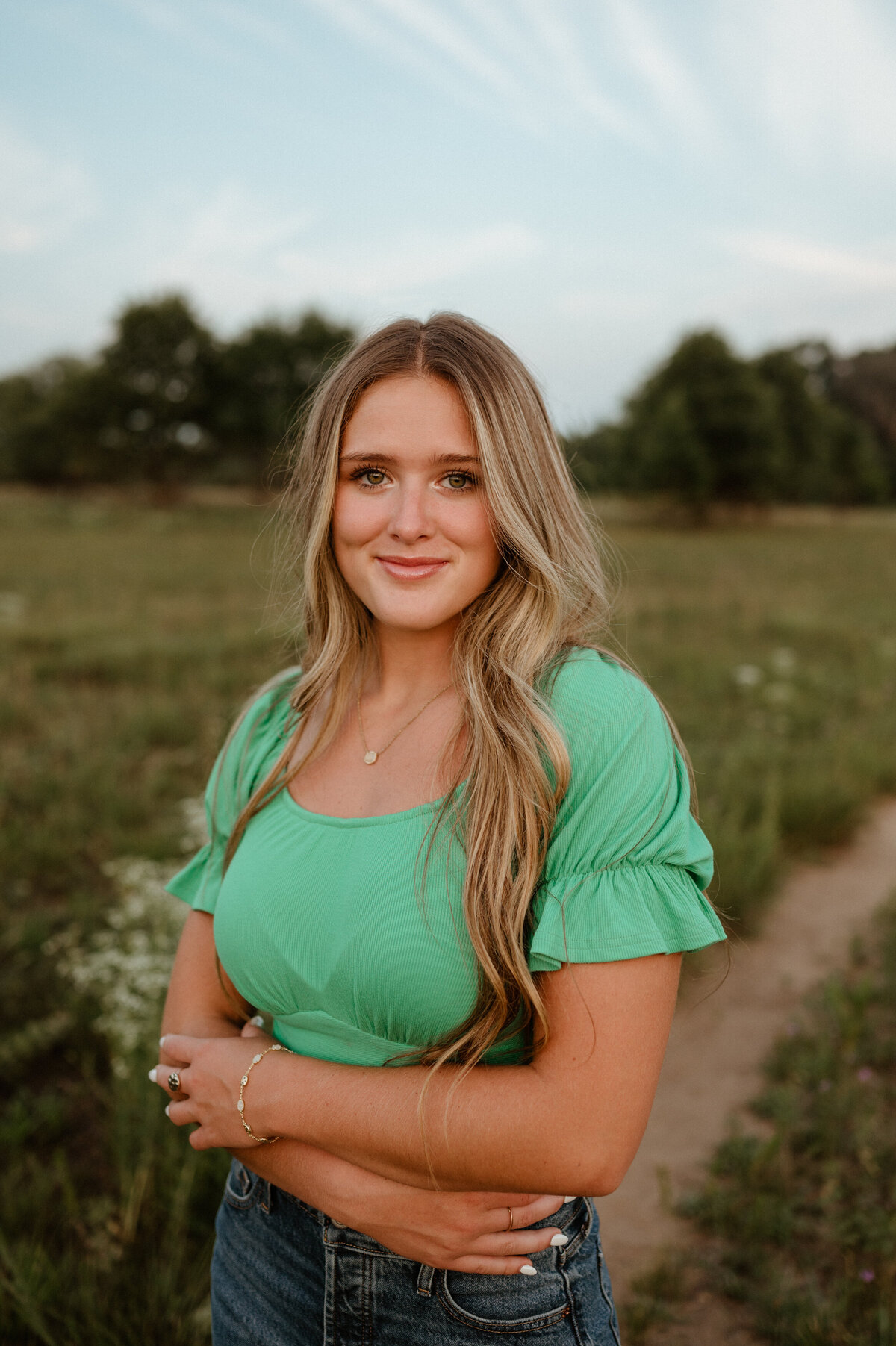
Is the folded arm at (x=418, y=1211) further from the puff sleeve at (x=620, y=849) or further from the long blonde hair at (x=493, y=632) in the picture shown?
the puff sleeve at (x=620, y=849)

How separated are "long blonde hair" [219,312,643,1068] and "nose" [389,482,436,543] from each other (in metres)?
0.12

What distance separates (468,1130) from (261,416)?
39027mm

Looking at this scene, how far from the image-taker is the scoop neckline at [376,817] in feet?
5.08

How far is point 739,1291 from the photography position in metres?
2.54

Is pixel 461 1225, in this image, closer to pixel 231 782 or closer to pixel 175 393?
pixel 231 782

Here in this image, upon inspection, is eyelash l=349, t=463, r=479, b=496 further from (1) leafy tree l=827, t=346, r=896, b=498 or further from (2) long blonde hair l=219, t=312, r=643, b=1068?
(1) leafy tree l=827, t=346, r=896, b=498

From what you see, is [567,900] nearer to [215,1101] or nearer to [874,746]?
[215,1101]

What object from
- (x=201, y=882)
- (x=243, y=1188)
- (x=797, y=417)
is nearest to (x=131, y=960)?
(x=201, y=882)

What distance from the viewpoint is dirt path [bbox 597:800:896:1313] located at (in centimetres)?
288

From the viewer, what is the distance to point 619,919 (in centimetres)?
131

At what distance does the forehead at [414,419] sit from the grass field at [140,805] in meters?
0.80

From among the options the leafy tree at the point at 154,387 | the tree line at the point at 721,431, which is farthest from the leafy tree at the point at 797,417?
the leafy tree at the point at 154,387

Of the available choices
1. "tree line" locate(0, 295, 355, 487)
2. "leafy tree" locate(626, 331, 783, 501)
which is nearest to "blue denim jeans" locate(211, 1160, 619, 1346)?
"leafy tree" locate(626, 331, 783, 501)

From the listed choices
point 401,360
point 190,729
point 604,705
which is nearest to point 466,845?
point 604,705
